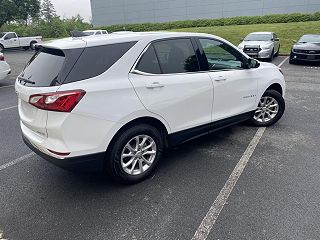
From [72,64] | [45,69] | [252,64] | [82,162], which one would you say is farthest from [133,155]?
[252,64]

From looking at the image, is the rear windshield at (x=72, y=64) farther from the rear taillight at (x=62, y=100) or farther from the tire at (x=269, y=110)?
the tire at (x=269, y=110)

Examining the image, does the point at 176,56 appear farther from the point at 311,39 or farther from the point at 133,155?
the point at 311,39

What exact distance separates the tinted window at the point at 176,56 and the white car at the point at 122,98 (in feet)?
0.04

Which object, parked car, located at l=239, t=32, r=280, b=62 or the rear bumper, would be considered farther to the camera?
parked car, located at l=239, t=32, r=280, b=62

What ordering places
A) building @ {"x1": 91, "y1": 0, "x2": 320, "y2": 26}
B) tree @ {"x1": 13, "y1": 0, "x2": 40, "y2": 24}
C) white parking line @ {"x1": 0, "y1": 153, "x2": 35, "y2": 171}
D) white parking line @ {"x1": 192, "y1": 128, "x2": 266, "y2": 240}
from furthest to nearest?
1. building @ {"x1": 91, "y1": 0, "x2": 320, "y2": 26}
2. tree @ {"x1": 13, "y1": 0, "x2": 40, "y2": 24}
3. white parking line @ {"x1": 0, "y1": 153, "x2": 35, "y2": 171}
4. white parking line @ {"x1": 192, "y1": 128, "x2": 266, "y2": 240}

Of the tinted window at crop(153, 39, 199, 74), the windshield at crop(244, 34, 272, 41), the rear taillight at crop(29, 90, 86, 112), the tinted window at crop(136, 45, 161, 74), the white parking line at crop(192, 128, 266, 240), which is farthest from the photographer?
the windshield at crop(244, 34, 272, 41)

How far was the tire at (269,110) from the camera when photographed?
4.87 meters

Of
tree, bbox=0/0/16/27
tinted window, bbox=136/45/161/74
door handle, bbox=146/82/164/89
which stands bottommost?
door handle, bbox=146/82/164/89

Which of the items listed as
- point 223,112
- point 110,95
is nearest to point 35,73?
point 110,95

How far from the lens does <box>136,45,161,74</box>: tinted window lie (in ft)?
10.3

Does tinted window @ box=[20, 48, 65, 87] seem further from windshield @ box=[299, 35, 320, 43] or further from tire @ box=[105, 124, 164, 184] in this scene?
windshield @ box=[299, 35, 320, 43]

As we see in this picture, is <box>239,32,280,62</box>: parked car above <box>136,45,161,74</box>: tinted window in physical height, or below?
below

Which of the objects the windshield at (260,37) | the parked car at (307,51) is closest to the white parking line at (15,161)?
the parked car at (307,51)

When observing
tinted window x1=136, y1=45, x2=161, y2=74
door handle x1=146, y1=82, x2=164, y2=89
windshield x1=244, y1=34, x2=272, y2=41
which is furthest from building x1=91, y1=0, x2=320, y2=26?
door handle x1=146, y1=82, x2=164, y2=89
